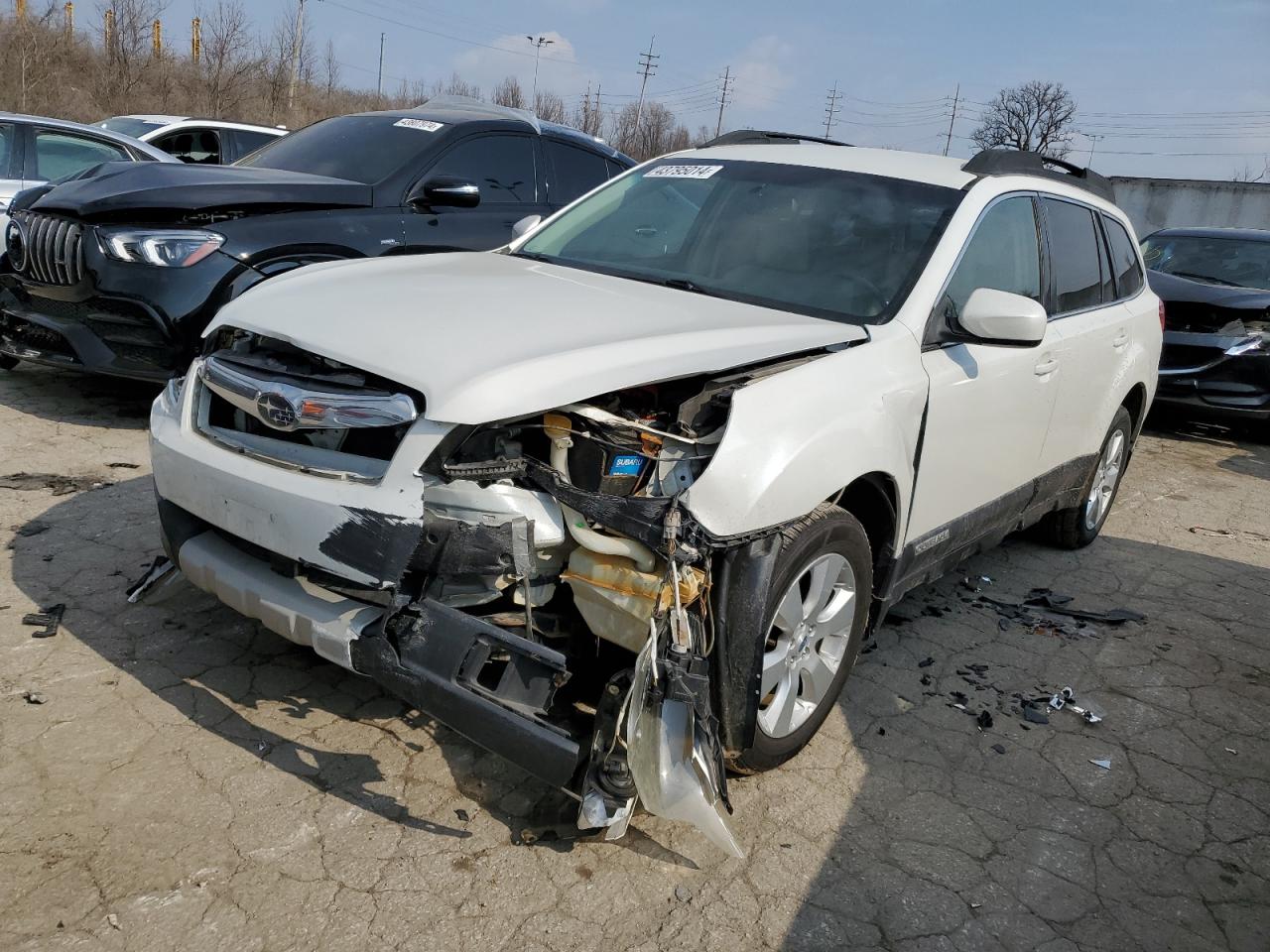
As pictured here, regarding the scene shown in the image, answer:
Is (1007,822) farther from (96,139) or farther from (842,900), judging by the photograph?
(96,139)

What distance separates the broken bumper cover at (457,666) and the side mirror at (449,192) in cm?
374

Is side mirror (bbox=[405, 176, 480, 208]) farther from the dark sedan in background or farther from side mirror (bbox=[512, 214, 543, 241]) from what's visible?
the dark sedan in background

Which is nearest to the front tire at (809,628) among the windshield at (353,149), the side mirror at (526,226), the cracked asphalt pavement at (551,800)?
the cracked asphalt pavement at (551,800)

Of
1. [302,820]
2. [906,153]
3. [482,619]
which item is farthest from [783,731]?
[906,153]

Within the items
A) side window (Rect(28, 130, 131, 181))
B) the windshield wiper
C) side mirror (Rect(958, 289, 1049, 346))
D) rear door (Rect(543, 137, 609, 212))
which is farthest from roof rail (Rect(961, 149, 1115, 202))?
side window (Rect(28, 130, 131, 181))

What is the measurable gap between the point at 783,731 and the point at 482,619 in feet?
3.42

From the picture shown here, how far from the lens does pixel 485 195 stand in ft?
21.5

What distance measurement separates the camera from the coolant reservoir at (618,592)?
256 cm

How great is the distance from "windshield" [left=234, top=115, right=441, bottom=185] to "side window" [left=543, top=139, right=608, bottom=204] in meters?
0.84

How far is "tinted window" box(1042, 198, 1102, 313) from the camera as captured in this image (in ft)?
14.2

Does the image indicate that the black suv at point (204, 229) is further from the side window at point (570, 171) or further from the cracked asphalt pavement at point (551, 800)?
the cracked asphalt pavement at point (551, 800)

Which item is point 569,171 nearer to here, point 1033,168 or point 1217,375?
point 1033,168

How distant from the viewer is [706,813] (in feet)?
7.97

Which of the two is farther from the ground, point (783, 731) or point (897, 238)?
point (897, 238)
